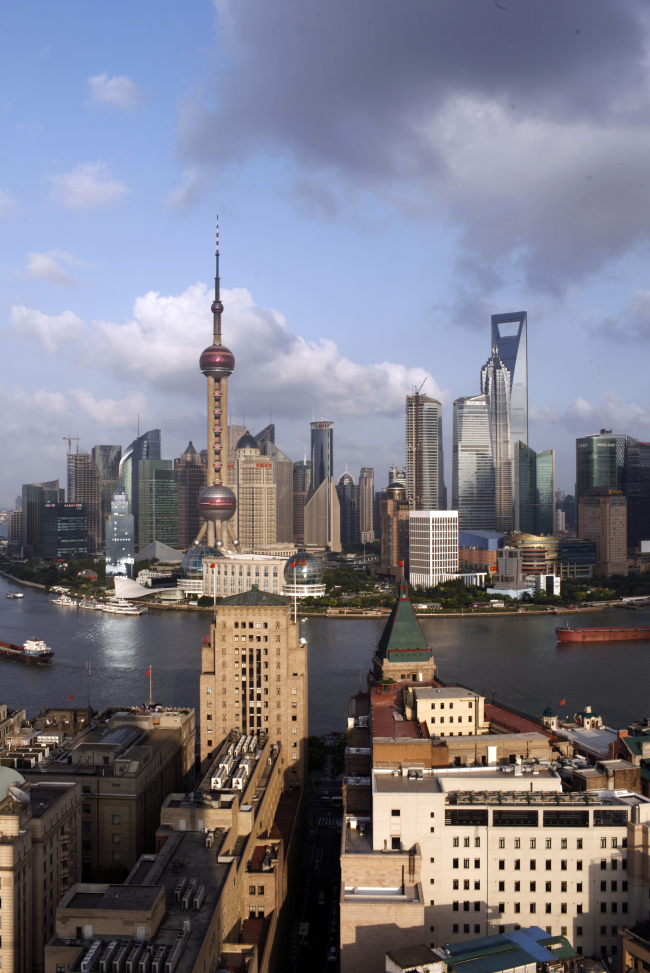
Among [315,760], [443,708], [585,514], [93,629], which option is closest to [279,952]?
[443,708]

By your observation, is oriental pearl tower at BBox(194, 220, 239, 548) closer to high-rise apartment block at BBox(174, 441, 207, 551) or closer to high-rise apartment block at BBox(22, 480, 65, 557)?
high-rise apartment block at BBox(174, 441, 207, 551)

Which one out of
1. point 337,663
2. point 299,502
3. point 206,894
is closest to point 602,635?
point 337,663

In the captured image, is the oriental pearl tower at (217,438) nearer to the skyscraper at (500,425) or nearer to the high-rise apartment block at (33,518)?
the high-rise apartment block at (33,518)

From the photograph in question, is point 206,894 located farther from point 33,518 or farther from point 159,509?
point 33,518

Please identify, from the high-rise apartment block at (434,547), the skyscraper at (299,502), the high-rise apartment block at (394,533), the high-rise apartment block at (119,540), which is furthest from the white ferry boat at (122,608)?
the skyscraper at (299,502)

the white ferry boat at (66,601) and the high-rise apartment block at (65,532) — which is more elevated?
the high-rise apartment block at (65,532)

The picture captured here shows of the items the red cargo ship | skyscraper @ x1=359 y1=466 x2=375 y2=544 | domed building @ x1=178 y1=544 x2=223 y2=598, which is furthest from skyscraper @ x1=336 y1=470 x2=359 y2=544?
the red cargo ship
